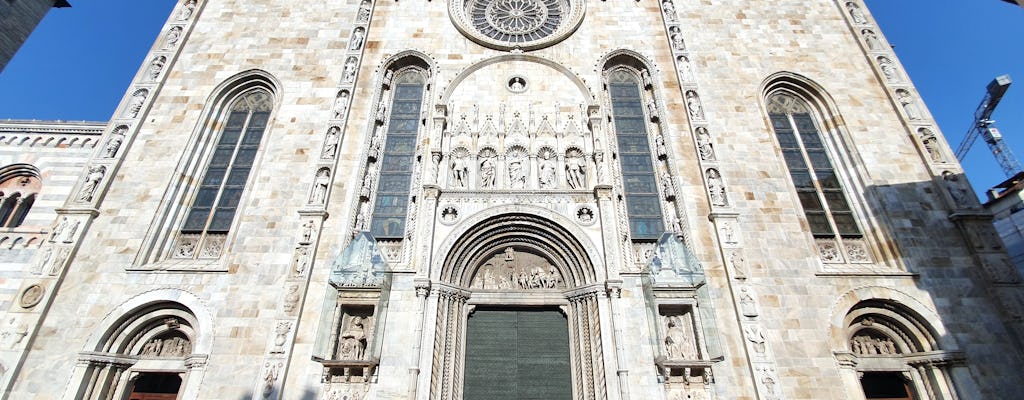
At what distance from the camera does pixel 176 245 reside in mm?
10906

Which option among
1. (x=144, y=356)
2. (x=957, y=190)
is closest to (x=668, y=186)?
(x=957, y=190)

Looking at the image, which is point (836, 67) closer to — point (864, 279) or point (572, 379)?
point (864, 279)

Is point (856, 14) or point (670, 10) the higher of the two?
point (670, 10)

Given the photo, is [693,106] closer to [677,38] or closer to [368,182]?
[677,38]

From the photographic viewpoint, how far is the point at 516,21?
48.4ft

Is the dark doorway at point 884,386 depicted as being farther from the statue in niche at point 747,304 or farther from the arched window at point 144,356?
the arched window at point 144,356

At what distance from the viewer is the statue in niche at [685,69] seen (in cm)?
1277

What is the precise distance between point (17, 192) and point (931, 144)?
27.3 m

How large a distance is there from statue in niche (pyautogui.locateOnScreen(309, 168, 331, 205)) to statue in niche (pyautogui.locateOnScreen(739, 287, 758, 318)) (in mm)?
9444

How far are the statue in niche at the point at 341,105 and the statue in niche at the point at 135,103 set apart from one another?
5.19 m

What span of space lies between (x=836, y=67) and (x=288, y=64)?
51.3ft

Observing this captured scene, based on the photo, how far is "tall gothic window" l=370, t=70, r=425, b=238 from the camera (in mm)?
11133

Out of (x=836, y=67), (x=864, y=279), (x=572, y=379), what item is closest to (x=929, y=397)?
(x=864, y=279)

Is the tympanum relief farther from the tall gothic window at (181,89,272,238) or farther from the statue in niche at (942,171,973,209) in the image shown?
the statue in niche at (942,171,973,209)
